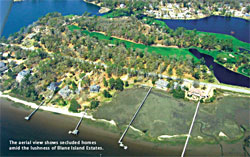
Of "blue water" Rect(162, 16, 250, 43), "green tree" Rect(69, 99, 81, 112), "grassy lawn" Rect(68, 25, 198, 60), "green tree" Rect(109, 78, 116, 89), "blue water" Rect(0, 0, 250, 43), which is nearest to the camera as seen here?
"green tree" Rect(69, 99, 81, 112)

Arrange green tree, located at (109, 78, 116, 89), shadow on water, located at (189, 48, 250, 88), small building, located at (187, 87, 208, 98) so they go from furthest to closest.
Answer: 1. shadow on water, located at (189, 48, 250, 88)
2. green tree, located at (109, 78, 116, 89)
3. small building, located at (187, 87, 208, 98)

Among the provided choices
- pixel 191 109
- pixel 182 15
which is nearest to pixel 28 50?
pixel 191 109

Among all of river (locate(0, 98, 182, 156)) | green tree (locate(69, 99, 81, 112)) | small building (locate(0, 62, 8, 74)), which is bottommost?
river (locate(0, 98, 182, 156))

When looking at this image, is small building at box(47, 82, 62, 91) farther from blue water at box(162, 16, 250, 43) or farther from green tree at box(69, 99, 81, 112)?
blue water at box(162, 16, 250, 43)

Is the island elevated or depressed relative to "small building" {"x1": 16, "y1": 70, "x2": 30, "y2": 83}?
elevated

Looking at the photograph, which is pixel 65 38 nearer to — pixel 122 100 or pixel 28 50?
pixel 28 50

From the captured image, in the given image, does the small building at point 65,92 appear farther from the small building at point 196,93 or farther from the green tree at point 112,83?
the small building at point 196,93

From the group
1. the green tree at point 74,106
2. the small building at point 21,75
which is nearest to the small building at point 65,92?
the green tree at point 74,106

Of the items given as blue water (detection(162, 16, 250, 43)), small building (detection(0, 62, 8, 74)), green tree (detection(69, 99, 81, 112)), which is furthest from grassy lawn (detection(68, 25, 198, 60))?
small building (detection(0, 62, 8, 74))
